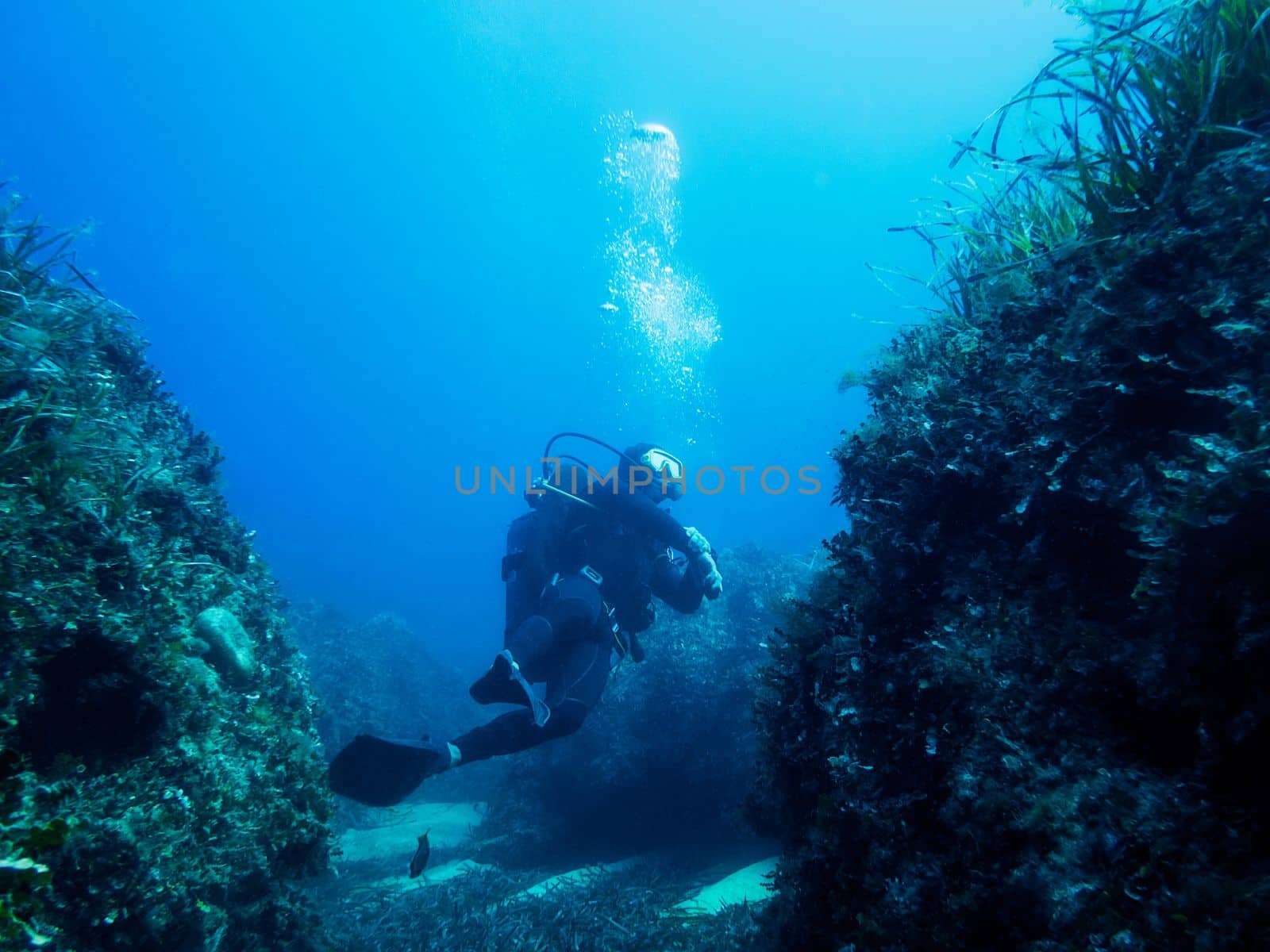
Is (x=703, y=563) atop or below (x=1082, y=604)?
atop

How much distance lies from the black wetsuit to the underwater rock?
7.59 ft

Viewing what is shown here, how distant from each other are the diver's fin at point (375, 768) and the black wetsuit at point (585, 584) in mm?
1038

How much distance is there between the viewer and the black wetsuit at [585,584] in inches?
233

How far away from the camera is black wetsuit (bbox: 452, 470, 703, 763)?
5.92 meters

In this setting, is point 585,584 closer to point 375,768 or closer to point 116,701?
point 375,768

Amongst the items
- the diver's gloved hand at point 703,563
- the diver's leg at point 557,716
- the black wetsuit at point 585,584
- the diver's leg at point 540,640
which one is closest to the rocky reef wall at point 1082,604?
the diver's leg at point 557,716

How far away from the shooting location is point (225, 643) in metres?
3.62

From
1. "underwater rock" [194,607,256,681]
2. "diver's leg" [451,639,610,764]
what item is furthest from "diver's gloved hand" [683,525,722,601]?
"underwater rock" [194,607,256,681]

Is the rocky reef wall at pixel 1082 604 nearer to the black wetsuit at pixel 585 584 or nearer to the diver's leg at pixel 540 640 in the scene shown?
the diver's leg at pixel 540 640

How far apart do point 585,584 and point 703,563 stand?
5.00ft

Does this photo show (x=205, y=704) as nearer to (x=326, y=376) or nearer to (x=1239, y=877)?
(x=1239, y=877)

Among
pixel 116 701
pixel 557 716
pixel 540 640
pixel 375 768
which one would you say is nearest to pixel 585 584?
pixel 540 640

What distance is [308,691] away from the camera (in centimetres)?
468

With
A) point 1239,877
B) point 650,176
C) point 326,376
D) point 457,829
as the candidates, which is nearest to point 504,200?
point 650,176
